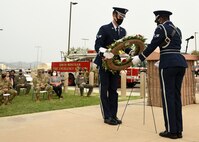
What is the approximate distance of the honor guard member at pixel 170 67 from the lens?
13.3 ft

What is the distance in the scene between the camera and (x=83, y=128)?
4586 millimetres

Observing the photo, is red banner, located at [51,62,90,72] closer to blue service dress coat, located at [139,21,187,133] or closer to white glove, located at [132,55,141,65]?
white glove, located at [132,55,141,65]

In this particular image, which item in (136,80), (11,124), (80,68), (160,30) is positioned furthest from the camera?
(136,80)

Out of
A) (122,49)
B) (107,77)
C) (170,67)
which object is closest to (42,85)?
(107,77)

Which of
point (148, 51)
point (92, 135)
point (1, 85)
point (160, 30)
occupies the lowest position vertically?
point (92, 135)

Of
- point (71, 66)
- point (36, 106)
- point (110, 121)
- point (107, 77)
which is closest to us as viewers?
point (110, 121)

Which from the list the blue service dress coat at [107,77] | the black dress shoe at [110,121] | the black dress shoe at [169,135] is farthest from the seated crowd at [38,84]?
the black dress shoe at [169,135]

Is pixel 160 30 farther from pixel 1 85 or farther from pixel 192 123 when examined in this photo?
pixel 1 85

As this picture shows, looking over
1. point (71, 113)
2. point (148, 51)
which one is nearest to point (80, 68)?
point (71, 113)

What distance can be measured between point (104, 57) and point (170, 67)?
3.81 feet

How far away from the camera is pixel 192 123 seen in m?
A: 5.08

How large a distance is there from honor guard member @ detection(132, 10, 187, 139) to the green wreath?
44 cm

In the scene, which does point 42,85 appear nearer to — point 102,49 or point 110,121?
point 110,121

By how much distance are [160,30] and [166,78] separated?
72 cm
